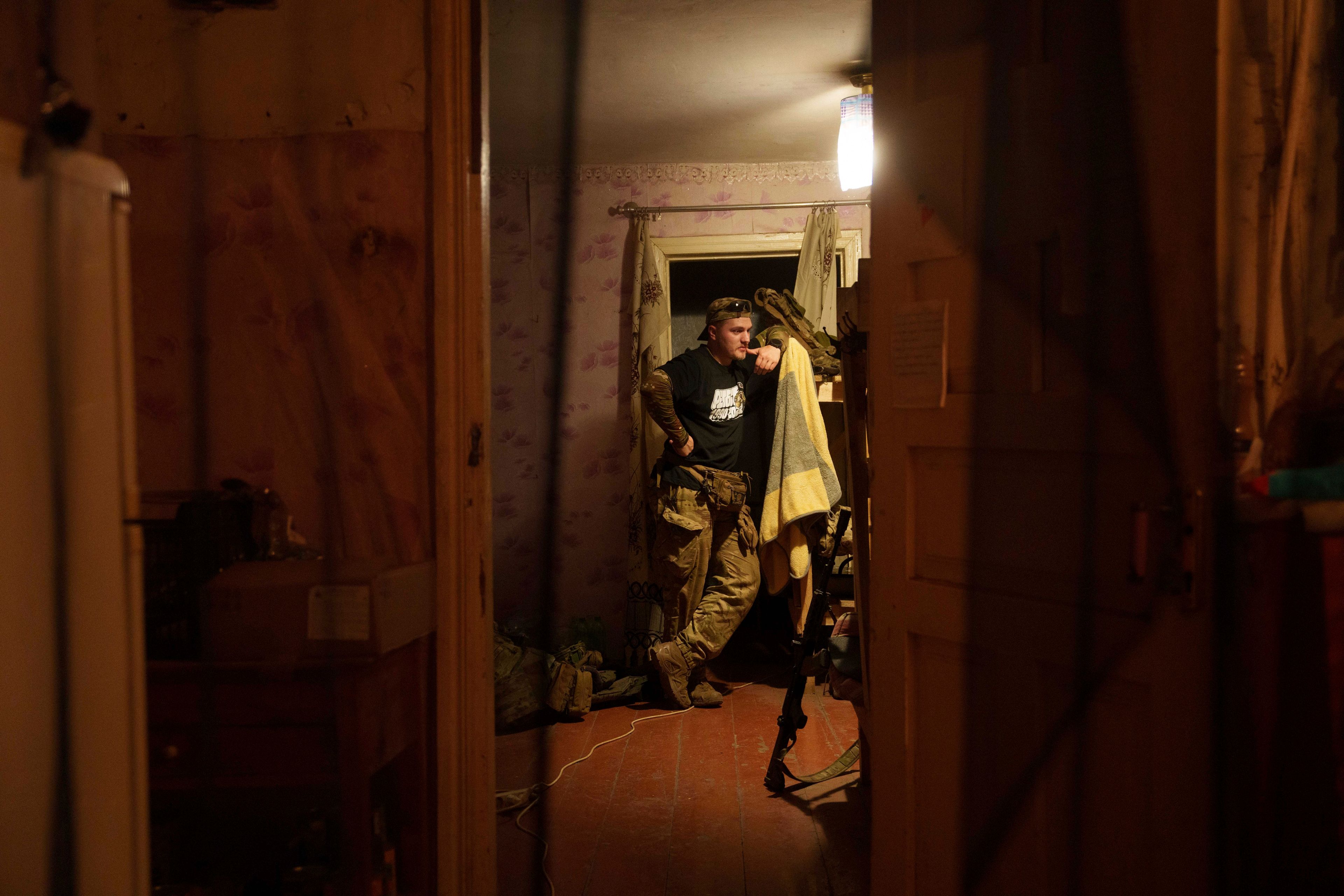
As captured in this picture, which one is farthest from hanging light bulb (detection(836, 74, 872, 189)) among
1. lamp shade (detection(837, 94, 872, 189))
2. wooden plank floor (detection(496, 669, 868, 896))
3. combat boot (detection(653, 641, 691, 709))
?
wooden plank floor (detection(496, 669, 868, 896))

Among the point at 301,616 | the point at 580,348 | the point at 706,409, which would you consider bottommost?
the point at 301,616

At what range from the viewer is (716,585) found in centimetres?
311

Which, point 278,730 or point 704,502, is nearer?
point 278,730

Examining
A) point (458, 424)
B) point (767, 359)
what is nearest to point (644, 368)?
point (767, 359)

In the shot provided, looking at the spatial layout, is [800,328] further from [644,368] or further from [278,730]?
[278,730]

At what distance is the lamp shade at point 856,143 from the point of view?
266 cm

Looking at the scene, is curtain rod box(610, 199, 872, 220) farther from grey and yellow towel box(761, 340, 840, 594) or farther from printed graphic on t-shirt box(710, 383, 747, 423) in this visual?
printed graphic on t-shirt box(710, 383, 747, 423)

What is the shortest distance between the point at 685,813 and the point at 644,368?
198 cm

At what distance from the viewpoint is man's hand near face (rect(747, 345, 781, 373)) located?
322 centimetres

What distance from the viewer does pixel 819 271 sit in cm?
350

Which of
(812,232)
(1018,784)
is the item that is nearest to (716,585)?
(812,232)

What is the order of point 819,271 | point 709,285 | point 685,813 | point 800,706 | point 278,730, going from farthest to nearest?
point 709,285 < point 819,271 < point 800,706 < point 685,813 < point 278,730

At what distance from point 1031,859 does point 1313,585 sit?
23.9 inches

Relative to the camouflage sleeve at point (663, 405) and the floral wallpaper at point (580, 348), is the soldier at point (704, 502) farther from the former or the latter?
the floral wallpaper at point (580, 348)
